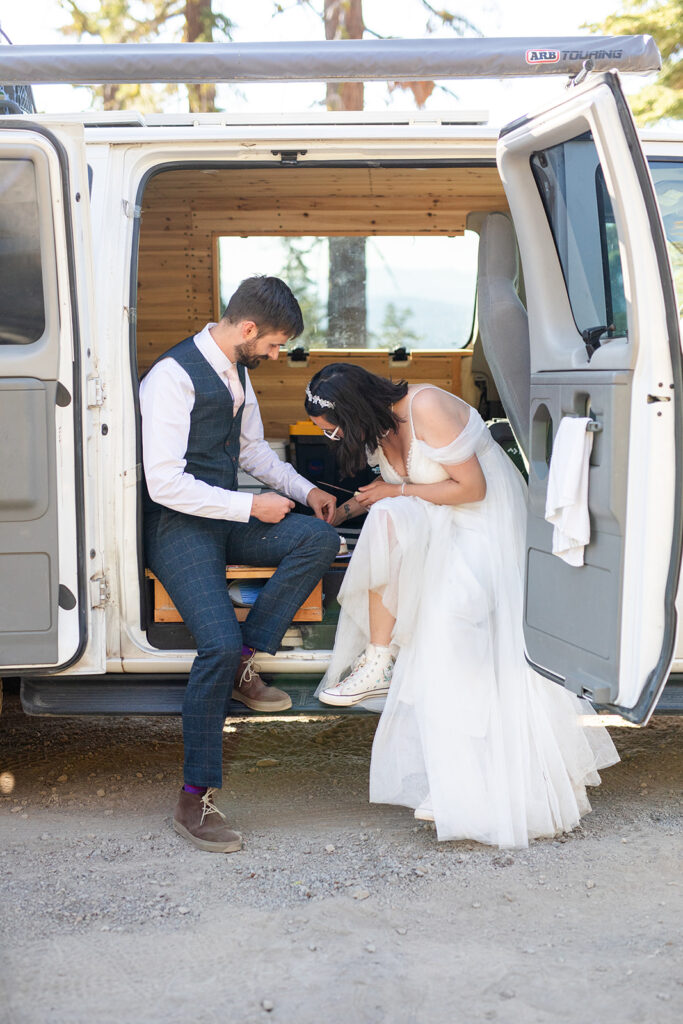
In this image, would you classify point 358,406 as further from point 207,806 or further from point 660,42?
point 660,42

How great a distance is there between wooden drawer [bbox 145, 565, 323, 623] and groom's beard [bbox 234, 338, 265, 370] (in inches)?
25.5

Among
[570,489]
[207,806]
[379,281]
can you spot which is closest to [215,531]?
[207,806]

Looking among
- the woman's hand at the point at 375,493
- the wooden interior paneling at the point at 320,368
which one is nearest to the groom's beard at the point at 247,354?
the woman's hand at the point at 375,493

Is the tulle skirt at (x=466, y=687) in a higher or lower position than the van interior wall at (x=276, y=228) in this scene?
lower

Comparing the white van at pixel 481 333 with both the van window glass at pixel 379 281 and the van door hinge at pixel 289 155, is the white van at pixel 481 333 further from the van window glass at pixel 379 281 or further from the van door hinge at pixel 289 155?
the van window glass at pixel 379 281

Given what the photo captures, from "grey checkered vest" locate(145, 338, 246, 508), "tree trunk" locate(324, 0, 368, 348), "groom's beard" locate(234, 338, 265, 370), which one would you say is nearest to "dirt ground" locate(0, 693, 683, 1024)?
"grey checkered vest" locate(145, 338, 246, 508)

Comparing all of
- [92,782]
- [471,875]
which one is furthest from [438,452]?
[92,782]

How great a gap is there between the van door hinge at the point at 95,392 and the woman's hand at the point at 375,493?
936 millimetres

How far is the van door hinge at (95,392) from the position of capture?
3.00 meters

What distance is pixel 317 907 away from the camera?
2656 millimetres

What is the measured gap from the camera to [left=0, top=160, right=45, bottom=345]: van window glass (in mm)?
2857

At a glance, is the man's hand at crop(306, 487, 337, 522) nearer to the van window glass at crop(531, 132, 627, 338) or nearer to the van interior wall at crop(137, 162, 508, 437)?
the van window glass at crop(531, 132, 627, 338)

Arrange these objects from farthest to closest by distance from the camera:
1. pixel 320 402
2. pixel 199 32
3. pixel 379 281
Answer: pixel 199 32
pixel 379 281
pixel 320 402

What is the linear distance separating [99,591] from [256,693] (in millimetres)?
570
